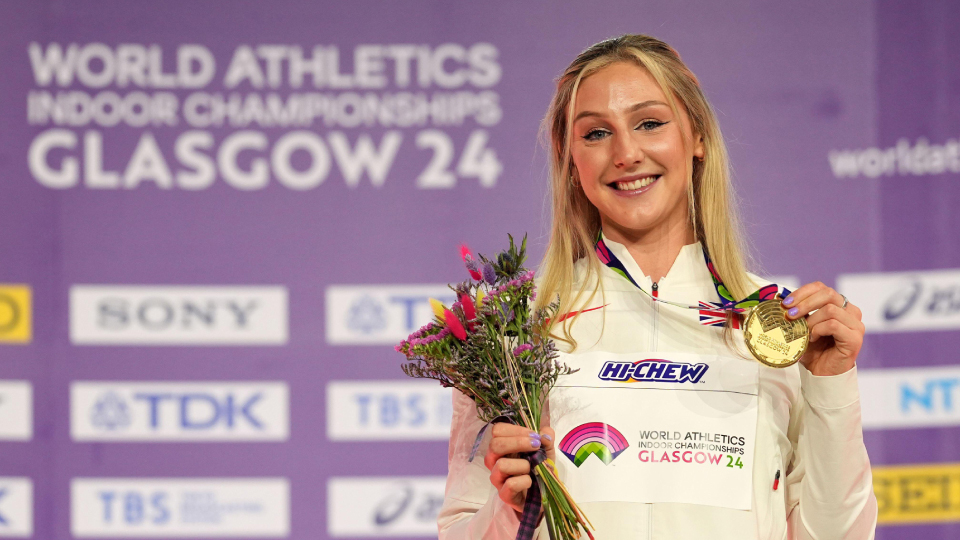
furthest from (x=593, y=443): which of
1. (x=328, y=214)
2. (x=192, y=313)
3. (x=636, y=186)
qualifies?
(x=192, y=313)

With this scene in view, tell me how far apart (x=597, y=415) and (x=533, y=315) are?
200 mm

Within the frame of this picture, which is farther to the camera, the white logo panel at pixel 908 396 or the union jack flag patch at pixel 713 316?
the white logo panel at pixel 908 396

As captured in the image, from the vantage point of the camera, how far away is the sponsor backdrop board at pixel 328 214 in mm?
3418

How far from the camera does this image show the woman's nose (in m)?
1.41

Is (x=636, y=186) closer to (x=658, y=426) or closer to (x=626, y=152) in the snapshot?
(x=626, y=152)

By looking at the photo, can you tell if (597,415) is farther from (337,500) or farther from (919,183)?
(919,183)

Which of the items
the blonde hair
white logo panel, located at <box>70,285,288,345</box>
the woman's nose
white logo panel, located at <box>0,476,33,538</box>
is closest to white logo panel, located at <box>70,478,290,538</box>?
white logo panel, located at <box>0,476,33,538</box>

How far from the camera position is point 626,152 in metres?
1.41

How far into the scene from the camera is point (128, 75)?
11.2 ft

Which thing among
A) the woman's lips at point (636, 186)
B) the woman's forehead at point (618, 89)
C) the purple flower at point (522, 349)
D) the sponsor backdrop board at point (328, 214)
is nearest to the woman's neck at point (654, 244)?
the woman's lips at point (636, 186)

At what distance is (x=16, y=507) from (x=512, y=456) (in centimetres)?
301

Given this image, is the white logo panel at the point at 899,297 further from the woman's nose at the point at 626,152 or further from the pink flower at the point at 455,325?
the pink flower at the point at 455,325

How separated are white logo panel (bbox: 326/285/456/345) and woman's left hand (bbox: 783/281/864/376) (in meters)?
2.22

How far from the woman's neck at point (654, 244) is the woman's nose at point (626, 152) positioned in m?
0.16
